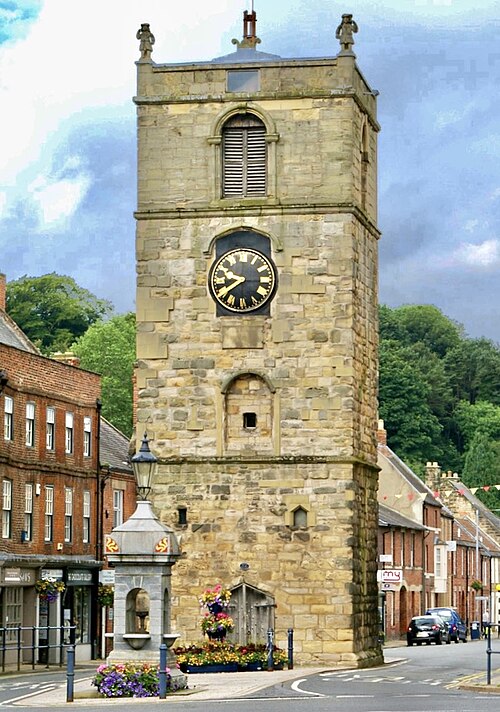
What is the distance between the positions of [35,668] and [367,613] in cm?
960

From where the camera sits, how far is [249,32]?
51.7 metres

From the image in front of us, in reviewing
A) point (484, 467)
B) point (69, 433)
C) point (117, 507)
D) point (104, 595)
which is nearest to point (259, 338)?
point (69, 433)

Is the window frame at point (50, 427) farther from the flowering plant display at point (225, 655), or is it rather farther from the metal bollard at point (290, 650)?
the metal bollard at point (290, 650)

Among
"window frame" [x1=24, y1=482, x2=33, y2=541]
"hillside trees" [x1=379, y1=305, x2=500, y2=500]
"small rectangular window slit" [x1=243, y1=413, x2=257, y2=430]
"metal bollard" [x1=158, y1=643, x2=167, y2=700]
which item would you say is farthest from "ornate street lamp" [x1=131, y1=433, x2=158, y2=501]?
"hillside trees" [x1=379, y1=305, x2=500, y2=500]

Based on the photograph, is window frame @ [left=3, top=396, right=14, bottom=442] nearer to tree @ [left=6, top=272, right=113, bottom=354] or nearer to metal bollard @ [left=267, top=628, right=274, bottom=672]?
metal bollard @ [left=267, top=628, right=274, bottom=672]

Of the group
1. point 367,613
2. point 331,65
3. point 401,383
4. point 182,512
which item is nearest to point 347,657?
point 367,613

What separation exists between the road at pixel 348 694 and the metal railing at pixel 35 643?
2929 mm

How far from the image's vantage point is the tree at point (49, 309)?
359 ft

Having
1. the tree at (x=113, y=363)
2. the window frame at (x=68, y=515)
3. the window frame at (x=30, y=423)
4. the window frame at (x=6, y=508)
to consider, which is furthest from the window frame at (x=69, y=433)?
the tree at (x=113, y=363)

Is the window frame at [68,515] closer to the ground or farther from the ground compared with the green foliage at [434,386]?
closer to the ground

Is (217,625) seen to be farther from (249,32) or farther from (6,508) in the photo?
(249,32)

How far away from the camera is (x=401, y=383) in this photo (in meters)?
129

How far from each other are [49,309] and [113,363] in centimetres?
1690

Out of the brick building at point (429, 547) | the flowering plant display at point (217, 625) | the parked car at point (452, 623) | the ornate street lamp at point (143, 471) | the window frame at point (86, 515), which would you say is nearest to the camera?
the ornate street lamp at point (143, 471)
